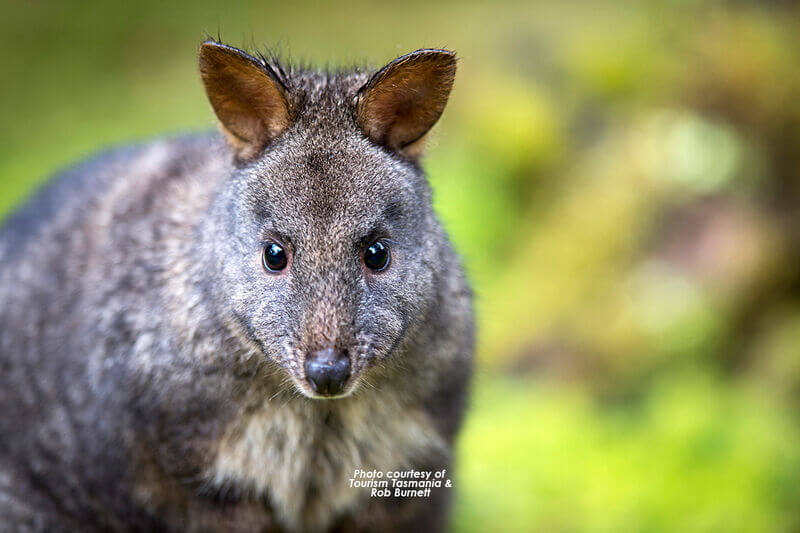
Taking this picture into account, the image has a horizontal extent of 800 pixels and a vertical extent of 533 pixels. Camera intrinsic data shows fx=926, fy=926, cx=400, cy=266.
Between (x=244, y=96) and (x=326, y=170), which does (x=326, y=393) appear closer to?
(x=326, y=170)

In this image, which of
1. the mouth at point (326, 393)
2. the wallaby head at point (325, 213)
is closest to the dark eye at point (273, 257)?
the wallaby head at point (325, 213)

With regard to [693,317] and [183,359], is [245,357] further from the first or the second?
[693,317]

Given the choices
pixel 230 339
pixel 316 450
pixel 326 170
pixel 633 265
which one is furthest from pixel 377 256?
pixel 633 265

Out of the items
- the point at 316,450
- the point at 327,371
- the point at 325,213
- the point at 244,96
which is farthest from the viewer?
the point at 316,450

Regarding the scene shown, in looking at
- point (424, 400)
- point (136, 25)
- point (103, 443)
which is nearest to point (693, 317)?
point (424, 400)

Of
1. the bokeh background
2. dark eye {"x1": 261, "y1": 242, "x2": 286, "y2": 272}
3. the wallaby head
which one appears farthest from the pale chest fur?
the bokeh background

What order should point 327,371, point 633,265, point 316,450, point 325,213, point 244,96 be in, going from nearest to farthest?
1. point 327,371
2. point 325,213
3. point 244,96
4. point 316,450
5. point 633,265

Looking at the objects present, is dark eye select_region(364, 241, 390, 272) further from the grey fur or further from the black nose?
the black nose
